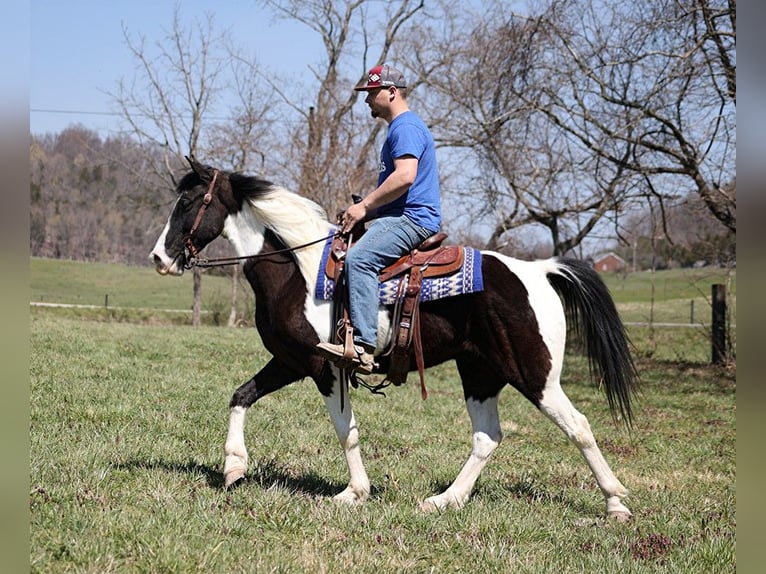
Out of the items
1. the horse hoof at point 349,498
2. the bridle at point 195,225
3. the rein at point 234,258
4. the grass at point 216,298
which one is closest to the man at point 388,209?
the rein at point 234,258

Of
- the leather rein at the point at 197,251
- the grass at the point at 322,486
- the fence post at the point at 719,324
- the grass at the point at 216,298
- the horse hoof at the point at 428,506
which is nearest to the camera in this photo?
the grass at the point at 322,486

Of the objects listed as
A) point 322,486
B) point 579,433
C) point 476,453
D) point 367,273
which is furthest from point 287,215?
point 579,433

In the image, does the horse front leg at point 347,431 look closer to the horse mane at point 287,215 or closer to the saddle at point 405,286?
the saddle at point 405,286

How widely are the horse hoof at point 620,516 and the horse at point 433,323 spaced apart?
1cm

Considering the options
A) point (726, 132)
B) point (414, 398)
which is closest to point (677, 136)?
point (726, 132)

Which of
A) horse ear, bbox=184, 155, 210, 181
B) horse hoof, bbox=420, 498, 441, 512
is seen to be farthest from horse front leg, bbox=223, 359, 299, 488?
horse ear, bbox=184, 155, 210, 181

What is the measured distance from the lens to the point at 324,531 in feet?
15.6

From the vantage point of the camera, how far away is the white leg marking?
5.73 meters

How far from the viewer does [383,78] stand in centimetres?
581

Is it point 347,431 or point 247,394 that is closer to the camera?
point 347,431

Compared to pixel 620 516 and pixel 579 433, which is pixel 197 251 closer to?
pixel 579 433

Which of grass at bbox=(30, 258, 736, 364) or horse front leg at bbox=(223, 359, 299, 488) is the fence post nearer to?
grass at bbox=(30, 258, 736, 364)

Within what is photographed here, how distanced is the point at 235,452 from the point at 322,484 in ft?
2.78

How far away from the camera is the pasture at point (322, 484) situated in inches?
170
